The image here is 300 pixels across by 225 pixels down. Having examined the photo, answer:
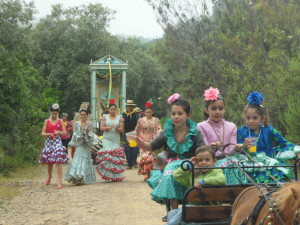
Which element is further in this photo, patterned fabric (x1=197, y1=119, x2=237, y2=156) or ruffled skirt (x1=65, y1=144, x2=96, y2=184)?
ruffled skirt (x1=65, y1=144, x2=96, y2=184)

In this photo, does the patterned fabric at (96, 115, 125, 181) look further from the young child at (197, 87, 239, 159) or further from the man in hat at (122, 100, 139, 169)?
the young child at (197, 87, 239, 159)

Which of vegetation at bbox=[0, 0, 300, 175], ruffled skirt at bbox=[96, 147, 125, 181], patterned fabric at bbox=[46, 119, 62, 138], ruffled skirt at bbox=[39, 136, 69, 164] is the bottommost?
ruffled skirt at bbox=[96, 147, 125, 181]

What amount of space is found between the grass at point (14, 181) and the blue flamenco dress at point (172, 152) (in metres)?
4.37

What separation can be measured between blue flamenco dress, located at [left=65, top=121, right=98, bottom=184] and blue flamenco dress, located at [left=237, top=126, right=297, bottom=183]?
7.03m

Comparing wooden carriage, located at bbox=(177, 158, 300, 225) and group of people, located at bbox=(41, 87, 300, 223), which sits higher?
group of people, located at bbox=(41, 87, 300, 223)

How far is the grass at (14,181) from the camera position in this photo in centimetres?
1060

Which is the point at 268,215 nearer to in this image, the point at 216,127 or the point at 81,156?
the point at 216,127

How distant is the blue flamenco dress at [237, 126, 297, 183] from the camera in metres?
5.25

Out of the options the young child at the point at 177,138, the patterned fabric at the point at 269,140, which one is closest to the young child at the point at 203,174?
the young child at the point at 177,138

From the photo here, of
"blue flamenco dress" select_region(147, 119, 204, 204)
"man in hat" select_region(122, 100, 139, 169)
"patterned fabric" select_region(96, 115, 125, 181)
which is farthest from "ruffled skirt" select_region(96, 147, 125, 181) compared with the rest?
"blue flamenco dress" select_region(147, 119, 204, 204)

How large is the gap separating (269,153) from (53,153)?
23.9 ft

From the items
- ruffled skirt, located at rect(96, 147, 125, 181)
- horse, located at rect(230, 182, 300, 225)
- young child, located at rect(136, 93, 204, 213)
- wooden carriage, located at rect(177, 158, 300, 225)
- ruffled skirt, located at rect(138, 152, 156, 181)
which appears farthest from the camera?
ruffled skirt, located at rect(96, 147, 125, 181)

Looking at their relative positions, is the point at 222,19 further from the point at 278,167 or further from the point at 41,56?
the point at 41,56

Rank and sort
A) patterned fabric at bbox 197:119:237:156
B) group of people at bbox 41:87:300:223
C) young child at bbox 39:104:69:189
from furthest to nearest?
young child at bbox 39:104:69:189
patterned fabric at bbox 197:119:237:156
group of people at bbox 41:87:300:223
